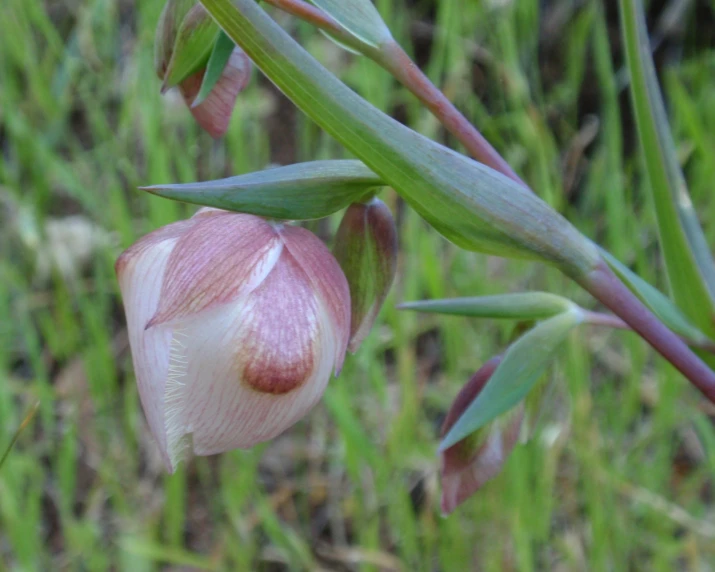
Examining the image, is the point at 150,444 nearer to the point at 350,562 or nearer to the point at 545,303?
the point at 350,562

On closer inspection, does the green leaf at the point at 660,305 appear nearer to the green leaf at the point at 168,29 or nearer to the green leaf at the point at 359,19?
the green leaf at the point at 359,19

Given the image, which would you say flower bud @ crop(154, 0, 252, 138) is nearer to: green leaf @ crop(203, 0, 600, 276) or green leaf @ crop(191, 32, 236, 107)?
green leaf @ crop(191, 32, 236, 107)

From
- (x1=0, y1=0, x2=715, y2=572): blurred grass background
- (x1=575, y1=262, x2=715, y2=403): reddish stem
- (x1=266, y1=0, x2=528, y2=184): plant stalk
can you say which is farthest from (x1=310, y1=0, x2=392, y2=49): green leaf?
(x1=0, y1=0, x2=715, y2=572): blurred grass background

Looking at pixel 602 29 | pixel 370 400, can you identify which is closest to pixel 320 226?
pixel 370 400

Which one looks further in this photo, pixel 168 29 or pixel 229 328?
pixel 168 29

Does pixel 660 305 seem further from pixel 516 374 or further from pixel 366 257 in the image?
pixel 366 257

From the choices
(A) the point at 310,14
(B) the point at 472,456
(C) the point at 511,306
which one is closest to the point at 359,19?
(A) the point at 310,14

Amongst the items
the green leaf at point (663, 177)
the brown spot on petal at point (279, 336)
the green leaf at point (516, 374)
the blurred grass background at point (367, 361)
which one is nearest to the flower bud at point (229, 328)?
the brown spot on petal at point (279, 336)
